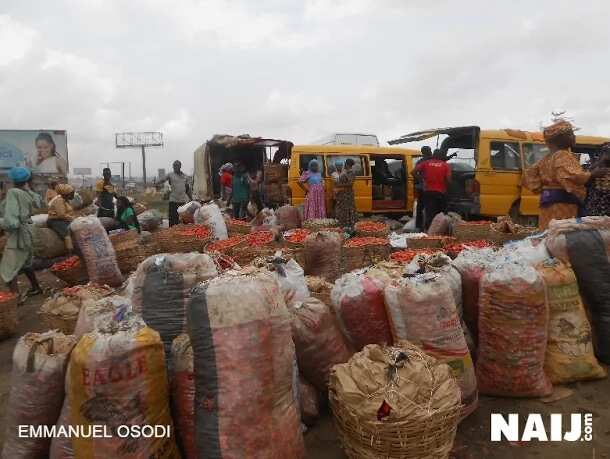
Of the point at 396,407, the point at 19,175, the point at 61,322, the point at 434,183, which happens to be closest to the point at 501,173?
the point at 434,183

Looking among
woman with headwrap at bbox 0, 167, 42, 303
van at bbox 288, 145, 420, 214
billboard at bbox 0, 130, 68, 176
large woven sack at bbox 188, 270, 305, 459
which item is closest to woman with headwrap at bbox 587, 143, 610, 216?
large woven sack at bbox 188, 270, 305, 459

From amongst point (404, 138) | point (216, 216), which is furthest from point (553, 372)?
point (404, 138)

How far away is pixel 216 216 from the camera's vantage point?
7.48m

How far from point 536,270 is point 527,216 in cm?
585

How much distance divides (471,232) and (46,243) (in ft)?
Answer: 22.6

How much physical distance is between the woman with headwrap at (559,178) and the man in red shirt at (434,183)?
358 cm

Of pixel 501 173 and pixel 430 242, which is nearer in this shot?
pixel 430 242

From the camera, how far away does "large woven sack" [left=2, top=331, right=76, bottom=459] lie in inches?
94.1

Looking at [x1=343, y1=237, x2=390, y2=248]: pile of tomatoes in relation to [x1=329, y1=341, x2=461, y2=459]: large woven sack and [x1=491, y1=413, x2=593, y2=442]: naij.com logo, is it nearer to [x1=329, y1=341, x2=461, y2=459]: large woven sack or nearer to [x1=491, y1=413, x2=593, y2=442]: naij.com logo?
[x1=491, y1=413, x2=593, y2=442]: naij.com logo

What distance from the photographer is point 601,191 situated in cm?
412

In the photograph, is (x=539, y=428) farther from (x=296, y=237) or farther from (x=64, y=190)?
(x=64, y=190)

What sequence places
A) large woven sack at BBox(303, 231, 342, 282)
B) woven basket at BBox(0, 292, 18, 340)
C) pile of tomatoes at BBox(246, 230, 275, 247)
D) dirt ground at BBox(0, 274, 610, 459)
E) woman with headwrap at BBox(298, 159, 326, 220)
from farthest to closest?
woman with headwrap at BBox(298, 159, 326, 220), pile of tomatoes at BBox(246, 230, 275, 247), large woven sack at BBox(303, 231, 342, 282), woven basket at BBox(0, 292, 18, 340), dirt ground at BBox(0, 274, 610, 459)

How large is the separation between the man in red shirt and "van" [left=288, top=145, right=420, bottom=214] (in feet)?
6.85

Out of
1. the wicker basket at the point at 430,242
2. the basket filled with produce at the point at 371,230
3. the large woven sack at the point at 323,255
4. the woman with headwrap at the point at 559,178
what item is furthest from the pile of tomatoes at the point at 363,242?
the woman with headwrap at the point at 559,178
